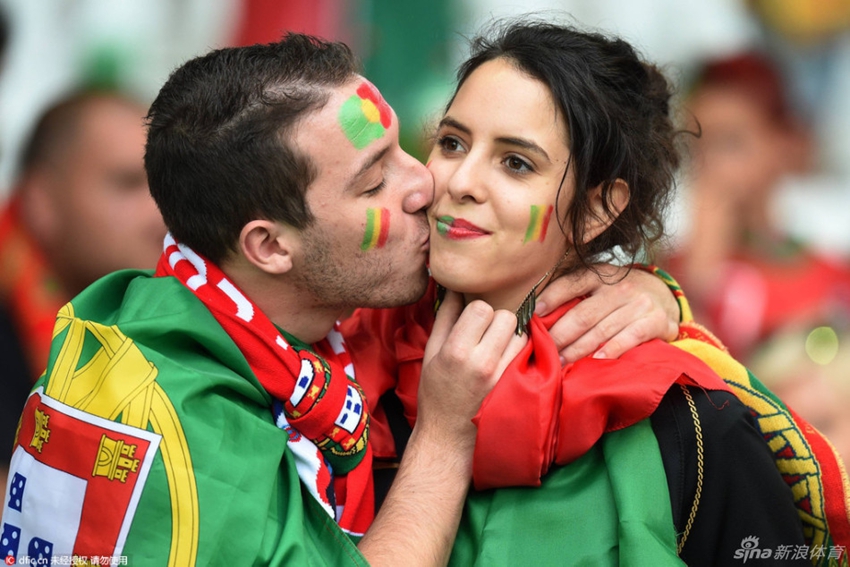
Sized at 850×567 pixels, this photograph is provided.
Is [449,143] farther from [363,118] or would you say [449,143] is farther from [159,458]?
[159,458]

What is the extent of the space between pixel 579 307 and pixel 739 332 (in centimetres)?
311

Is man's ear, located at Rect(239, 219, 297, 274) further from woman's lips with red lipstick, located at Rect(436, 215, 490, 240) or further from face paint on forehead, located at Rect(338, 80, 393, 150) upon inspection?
woman's lips with red lipstick, located at Rect(436, 215, 490, 240)

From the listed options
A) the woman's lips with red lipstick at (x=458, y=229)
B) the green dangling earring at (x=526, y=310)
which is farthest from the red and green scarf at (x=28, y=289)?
the green dangling earring at (x=526, y=310)

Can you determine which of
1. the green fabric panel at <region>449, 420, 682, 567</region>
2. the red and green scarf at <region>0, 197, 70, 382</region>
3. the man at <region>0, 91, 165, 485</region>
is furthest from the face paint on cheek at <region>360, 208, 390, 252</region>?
the red and green scarf at <region>0, 197, 70, 382</region>

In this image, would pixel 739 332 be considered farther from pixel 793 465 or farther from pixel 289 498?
pixel 289 498

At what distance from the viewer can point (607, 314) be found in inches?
101

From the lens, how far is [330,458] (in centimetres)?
245

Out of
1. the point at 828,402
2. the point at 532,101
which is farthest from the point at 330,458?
the point at 828,402

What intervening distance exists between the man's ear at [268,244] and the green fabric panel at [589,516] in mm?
865

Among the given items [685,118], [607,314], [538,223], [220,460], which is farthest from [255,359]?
[685,118]

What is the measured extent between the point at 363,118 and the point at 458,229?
0.42 metres

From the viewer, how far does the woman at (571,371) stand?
230 centimetres

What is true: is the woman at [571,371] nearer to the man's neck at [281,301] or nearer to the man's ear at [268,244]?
the man's neck at [281,301]

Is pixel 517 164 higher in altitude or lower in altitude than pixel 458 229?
higher
